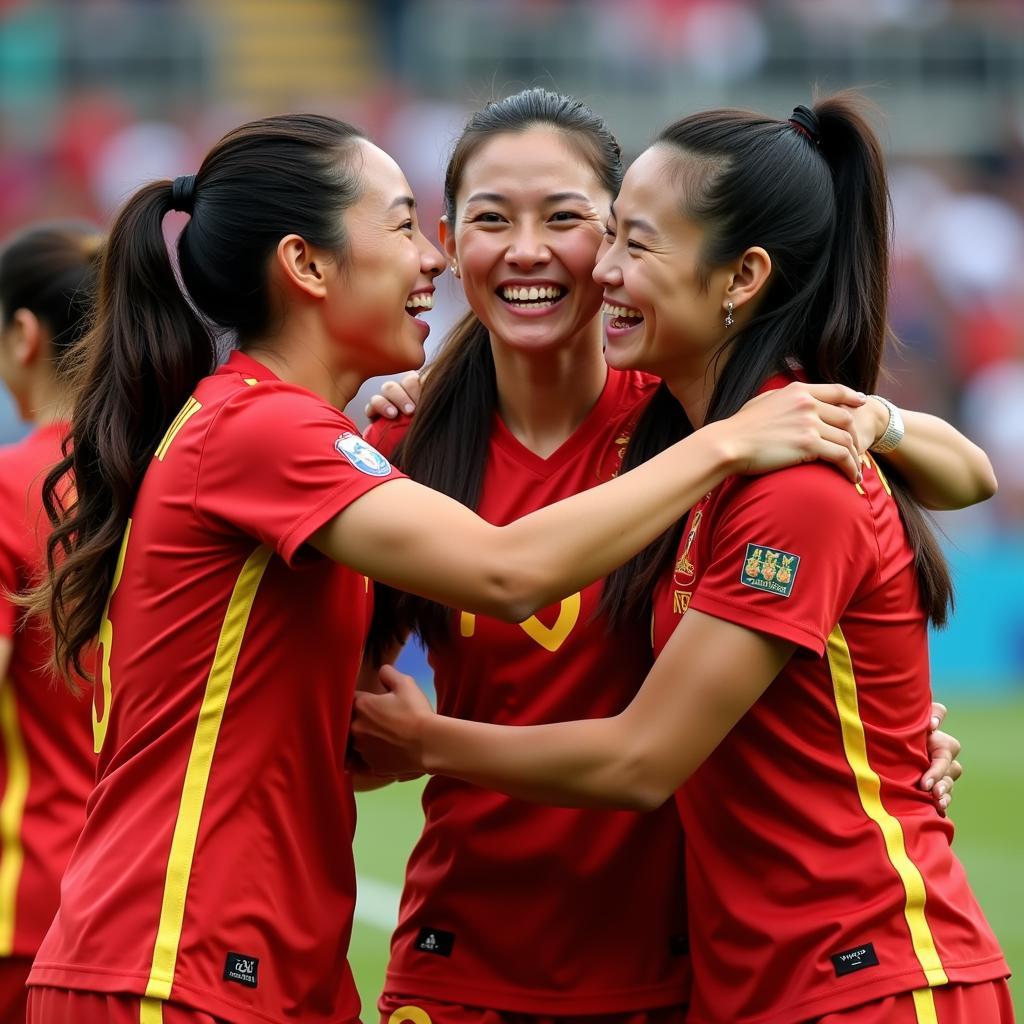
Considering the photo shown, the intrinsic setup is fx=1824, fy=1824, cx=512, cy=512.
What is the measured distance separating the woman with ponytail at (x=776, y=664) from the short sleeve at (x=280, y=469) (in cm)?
60

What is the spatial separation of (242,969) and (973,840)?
7326 millimetres

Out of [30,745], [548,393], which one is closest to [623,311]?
[548,393]

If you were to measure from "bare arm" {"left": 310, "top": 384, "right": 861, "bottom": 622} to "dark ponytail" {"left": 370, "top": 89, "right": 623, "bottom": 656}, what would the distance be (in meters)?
0.70

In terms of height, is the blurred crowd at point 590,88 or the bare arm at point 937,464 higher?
the blurred crowd at point 590,88

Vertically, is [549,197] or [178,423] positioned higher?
[549,197]

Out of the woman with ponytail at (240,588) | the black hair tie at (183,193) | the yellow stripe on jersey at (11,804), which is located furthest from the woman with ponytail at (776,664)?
the yellow stripe on jersey at (11,804)

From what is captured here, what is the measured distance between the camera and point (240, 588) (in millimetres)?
3145

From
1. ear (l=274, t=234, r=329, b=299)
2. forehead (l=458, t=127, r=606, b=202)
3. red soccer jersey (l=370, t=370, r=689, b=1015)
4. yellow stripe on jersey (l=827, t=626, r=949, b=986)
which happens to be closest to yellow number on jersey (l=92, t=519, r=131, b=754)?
ear (l=274, t=234, r=329, b=299)

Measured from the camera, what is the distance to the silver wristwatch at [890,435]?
11.2 feet

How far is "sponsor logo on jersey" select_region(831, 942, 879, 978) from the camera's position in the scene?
3.10 metres

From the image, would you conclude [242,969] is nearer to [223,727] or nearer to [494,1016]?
[223,727]

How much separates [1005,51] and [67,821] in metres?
17.7

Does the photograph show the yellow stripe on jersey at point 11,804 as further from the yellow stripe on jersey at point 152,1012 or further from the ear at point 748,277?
the ear at point 748,277

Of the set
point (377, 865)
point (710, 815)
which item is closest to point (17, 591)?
point (710, 815)
